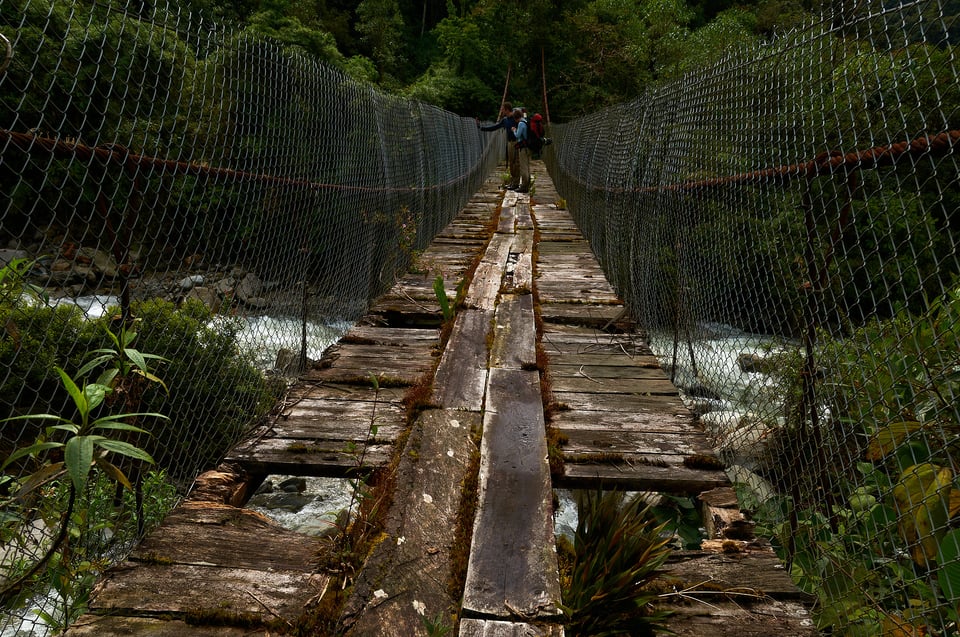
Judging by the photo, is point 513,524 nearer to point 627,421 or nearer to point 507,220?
point 627,421

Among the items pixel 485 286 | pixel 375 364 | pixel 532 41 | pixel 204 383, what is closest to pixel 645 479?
pixel 375 364

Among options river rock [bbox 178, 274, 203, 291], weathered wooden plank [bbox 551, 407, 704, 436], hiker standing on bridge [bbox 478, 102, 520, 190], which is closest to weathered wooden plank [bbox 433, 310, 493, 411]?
weathered wooden plank [bbox 551, 407, 704, 436]

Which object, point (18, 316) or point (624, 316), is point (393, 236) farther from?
point (18, 316)

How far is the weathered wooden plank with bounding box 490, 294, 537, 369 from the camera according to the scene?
284 centimetres

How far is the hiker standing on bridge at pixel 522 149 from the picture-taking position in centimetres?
980

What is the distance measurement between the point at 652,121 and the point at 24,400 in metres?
5.52

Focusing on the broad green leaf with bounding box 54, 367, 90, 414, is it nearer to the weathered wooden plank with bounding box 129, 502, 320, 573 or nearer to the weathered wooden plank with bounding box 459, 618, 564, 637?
the weathered wooden plank with bounding box 129, 502, 320, 573

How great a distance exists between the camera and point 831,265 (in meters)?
2.20

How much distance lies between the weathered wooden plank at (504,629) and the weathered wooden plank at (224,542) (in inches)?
19.2

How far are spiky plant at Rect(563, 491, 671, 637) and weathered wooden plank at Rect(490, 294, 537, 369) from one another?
122 centimetres

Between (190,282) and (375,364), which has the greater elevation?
(190,282)

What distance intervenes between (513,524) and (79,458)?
1.12 meters

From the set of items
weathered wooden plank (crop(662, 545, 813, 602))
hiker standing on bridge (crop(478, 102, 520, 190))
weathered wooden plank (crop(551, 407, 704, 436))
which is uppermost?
hiker standing on bridge (crop(478, 102, 520, 190))

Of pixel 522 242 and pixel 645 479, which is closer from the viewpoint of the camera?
pixel 645 479
